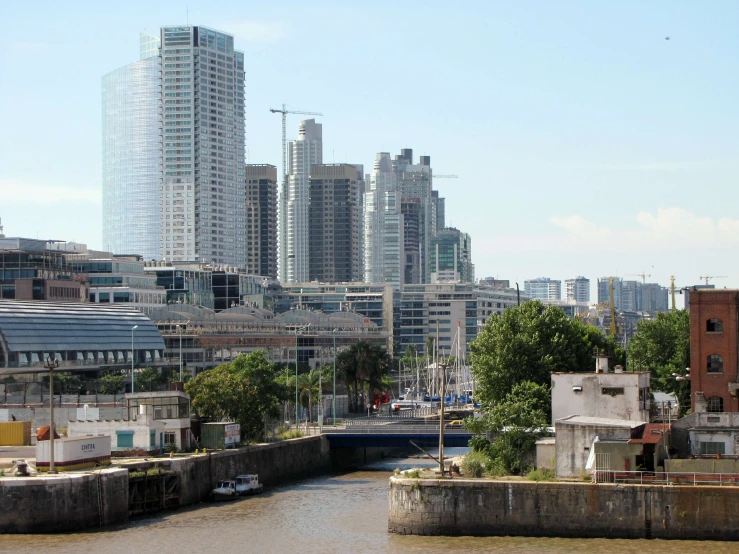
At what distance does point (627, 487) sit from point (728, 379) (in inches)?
894

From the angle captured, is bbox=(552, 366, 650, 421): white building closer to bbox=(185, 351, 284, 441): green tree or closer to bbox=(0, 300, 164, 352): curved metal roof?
bbox=(185, 351, 284, 441): green tree

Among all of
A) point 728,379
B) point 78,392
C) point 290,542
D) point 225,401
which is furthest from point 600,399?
point 78,392

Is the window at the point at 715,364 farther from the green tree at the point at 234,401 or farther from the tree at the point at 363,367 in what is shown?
the tree at the point at 363,367

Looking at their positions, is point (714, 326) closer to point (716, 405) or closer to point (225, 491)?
point (716, 405)

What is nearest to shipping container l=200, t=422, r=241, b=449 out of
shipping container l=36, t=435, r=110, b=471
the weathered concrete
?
shipping container l=36, t=435, r=110, b=471

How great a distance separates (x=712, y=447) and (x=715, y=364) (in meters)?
12.7

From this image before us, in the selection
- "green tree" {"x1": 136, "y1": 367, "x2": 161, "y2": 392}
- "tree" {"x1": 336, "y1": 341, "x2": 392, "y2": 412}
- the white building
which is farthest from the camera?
"green tree" {"x1": 136, "y1": 367, "x2": 161, "y2": 392}

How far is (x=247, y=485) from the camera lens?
95.2 metres

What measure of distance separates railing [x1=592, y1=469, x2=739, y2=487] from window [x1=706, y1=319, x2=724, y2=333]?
66.6 feet

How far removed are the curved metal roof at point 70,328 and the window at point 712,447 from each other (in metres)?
88.0

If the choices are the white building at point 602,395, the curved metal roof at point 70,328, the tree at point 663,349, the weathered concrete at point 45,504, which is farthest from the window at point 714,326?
the curved metal roof at point 70,328

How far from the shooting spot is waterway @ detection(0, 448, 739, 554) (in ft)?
228

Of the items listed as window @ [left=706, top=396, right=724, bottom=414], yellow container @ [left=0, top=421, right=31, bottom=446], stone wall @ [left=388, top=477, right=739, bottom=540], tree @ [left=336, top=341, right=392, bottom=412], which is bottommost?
stone wall @ [left=388, top=477, right=739, bottom=540]

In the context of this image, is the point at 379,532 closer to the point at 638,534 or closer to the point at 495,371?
the point at 638,534
